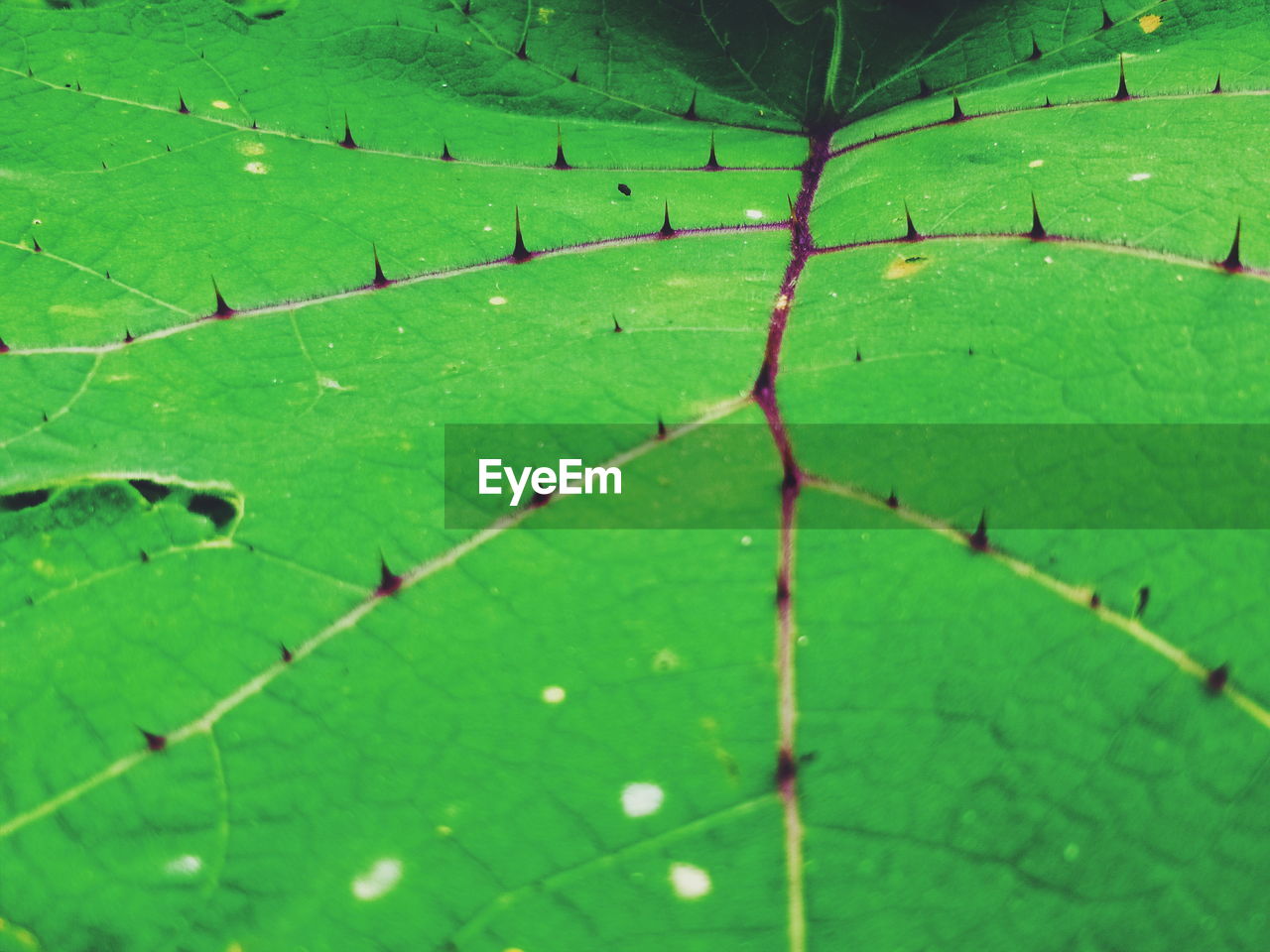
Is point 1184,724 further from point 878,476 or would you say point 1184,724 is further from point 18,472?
point 18,472

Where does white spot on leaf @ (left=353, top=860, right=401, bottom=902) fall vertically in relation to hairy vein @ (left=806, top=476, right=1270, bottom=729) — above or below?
below

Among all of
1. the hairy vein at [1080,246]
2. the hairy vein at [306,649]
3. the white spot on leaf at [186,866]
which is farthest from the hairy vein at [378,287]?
the white spot on leaf at [186,866]

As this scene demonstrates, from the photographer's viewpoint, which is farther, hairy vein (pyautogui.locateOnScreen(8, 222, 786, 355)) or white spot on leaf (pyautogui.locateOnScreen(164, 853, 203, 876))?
hairy vein (pyautogui.locateOnScreen(8, 222, 786, 355))

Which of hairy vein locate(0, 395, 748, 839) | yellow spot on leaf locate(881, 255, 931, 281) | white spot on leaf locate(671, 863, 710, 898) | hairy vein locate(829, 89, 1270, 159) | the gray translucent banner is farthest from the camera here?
hairy vein locate(829, 89, 1270, 159)

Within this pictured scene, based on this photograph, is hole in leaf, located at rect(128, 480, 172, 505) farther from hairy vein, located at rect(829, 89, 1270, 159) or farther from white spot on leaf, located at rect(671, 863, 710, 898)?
hairy vein, located at rect(829, 89, 1270, 159)

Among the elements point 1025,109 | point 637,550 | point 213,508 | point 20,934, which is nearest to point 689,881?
point 637,550

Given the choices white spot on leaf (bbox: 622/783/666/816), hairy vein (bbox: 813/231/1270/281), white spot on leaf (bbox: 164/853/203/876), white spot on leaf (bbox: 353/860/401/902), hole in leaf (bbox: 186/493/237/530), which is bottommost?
white spot on leaf (bbox: 164/853/203/876)

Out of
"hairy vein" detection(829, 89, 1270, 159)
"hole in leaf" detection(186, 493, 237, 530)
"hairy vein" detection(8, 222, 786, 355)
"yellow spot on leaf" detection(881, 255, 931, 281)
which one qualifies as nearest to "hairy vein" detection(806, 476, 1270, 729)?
"yellow spot on leaf" detection(881, 255, 931, 281)

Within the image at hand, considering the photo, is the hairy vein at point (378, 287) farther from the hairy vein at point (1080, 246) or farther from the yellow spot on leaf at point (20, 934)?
the yellow spot on leaf at point (20, 934)
